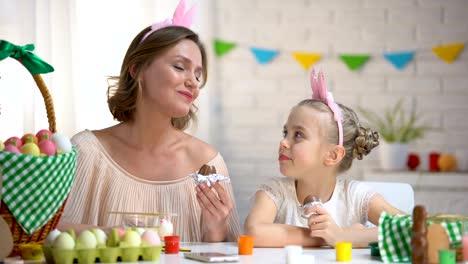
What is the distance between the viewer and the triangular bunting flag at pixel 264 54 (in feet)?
15.1

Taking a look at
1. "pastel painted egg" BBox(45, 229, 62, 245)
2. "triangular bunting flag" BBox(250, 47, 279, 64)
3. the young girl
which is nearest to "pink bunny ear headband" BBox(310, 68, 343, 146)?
the young girl

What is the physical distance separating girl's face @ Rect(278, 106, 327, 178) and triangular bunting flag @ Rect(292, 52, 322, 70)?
2.14 m

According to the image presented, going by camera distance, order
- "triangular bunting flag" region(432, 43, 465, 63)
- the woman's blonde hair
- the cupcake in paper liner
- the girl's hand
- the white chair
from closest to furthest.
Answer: the girl's hand → the cupcake in paper liner → the white chair → the woman's blonde hair → "triangular bunting flag" region(432, 43, 465, 63)

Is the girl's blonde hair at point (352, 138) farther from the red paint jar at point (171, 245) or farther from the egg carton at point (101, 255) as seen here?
the egg carton at point (101, 255)

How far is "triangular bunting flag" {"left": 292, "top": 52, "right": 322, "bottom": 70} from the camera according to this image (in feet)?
14.9

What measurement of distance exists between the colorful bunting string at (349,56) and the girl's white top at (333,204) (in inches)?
84.9

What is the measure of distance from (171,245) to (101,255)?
0.80ft

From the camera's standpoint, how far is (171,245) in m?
1.93

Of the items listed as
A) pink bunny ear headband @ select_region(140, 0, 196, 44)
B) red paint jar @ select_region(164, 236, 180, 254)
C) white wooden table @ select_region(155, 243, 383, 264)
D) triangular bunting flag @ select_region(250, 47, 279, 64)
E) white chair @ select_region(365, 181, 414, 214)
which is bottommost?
white wooden table @ select_region(155, 243, 383, 264)

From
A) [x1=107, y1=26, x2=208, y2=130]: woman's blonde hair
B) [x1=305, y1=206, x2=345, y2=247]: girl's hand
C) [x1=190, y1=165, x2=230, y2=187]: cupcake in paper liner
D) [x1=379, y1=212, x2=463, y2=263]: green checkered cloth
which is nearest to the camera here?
[x1=379, y1=212, x2=463, y2=263]: green checkered cloth

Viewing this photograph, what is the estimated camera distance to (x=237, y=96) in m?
4.66

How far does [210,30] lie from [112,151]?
78.1 inches

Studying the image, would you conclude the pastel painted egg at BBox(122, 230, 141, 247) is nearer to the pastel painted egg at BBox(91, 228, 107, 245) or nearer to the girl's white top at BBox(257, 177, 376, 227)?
the pastel painted egg at BBox(91, 228, 107, 245)

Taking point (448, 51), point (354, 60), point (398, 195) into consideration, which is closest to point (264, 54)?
point (354, 60)
